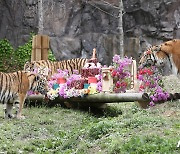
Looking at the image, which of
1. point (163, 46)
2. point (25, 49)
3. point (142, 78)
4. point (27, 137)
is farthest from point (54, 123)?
point (25, 49)

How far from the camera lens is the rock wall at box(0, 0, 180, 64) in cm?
2095

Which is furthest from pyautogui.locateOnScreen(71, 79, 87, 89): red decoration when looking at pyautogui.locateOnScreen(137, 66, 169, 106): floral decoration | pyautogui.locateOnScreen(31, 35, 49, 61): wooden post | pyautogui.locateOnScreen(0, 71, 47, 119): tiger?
pyautogui.locateOnScreen(31, 35, 49, 61): wooden post

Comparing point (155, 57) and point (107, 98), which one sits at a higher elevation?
point (155, 57)

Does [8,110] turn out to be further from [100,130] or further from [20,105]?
[100,130]

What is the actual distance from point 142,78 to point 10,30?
12.5 metres

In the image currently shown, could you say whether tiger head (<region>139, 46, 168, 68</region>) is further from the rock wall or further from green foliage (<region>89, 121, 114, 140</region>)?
the rock wall

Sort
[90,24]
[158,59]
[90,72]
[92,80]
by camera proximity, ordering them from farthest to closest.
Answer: [90,24] < [90,72] < [92,80] < [158,59]

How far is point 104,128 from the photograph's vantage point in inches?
285

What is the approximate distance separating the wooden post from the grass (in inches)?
168

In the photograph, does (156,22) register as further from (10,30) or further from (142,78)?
(142,78)

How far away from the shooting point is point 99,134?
7098mm

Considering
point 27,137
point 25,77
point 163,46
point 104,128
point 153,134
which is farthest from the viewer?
point 25,77

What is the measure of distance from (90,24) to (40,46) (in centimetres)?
836

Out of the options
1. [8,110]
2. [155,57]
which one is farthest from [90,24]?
[155,57]
